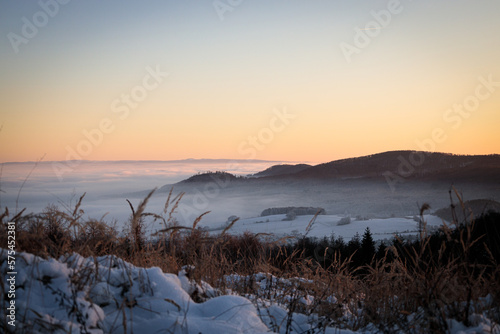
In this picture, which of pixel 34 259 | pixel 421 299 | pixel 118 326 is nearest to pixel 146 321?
pixel 118 326

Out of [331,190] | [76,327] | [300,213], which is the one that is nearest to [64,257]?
[76,327]

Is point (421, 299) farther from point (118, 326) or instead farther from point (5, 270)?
point (5, 270)

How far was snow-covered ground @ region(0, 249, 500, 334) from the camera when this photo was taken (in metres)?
1.91

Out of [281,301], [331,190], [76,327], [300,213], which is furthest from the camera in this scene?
[331,190]

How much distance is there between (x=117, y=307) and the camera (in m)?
2.18

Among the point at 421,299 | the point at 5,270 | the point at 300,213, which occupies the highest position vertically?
the point at 5,270

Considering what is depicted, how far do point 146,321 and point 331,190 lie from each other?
95702mm

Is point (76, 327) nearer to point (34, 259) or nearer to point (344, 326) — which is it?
point (34, 259)

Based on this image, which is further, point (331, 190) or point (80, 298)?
point (331, 190)

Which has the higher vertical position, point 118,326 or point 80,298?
point 80,298

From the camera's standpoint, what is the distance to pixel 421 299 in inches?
107

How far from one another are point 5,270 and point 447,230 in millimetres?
3249

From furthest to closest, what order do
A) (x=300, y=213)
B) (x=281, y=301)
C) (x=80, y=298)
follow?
(x=300, y=213)
(x=281, y=301)
(x=80, y=298)

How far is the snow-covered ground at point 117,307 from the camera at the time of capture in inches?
75.3
